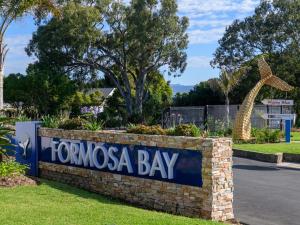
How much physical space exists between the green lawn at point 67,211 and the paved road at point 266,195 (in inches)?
62.6

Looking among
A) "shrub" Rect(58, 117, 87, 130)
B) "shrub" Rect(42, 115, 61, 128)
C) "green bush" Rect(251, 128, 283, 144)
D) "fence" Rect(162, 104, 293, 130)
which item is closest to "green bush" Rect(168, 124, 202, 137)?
"shrub" Rect(58, 117, 87, 130)

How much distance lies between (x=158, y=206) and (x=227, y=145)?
179 cm

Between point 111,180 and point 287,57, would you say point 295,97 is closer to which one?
point 287,57

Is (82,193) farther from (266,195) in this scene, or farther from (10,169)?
(266,195)

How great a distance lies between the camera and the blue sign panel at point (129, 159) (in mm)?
9227

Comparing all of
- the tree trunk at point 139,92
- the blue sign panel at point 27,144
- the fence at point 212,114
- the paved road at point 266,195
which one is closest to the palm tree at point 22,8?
the blue sign panel at point 27,144

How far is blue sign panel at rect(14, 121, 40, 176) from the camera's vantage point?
1336 cm

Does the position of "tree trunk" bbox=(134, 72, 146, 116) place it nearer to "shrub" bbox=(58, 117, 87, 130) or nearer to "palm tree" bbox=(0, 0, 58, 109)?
"palm tree" bbox=(0, 0, 58, 109)

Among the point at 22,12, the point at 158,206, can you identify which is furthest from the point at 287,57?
the point at 158,206

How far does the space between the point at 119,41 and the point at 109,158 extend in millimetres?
34910

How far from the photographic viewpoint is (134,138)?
10336 mm

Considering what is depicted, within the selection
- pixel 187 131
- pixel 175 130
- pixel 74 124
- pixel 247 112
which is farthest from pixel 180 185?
pixel 247 112

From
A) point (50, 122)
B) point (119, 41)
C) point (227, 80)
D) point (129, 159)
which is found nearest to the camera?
point (129, 159)

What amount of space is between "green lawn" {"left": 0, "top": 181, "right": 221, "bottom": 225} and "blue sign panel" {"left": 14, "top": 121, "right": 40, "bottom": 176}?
286 cm
